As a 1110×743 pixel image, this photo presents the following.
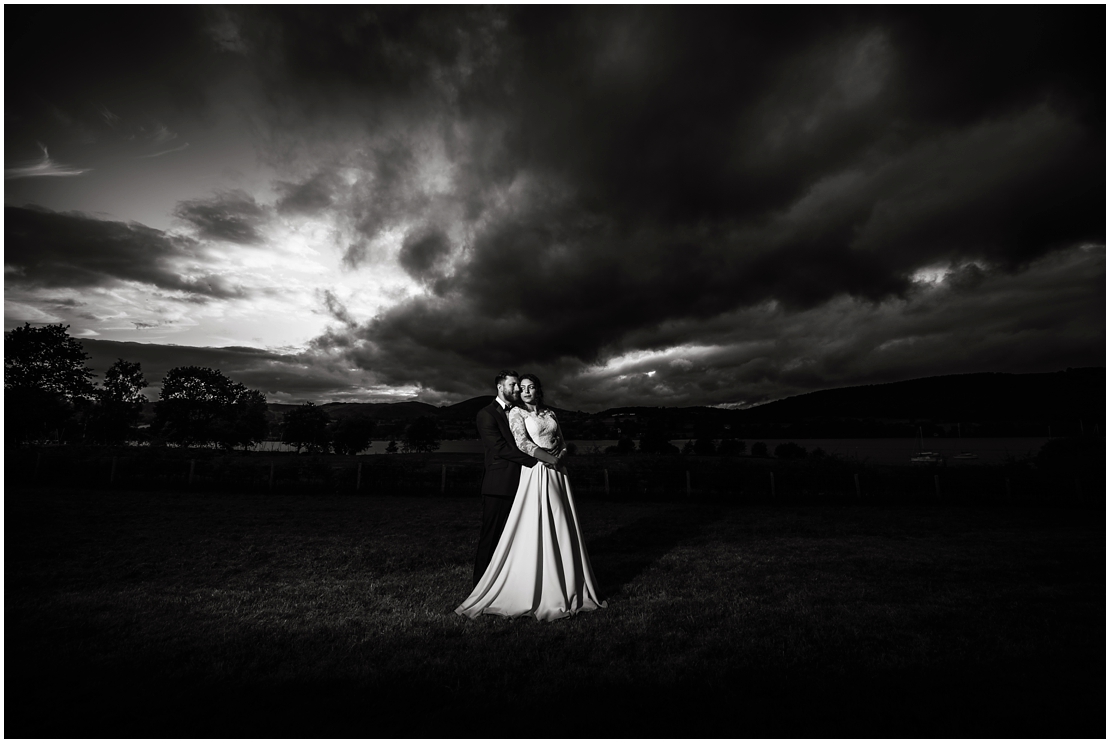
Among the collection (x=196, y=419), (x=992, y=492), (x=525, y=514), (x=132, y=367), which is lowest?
(x=992, y=492)

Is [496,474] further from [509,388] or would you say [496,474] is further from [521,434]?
[509,388]

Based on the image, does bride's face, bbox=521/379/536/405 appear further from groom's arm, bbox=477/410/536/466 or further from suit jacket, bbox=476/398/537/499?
groom's arm, bbox=477/410/536/466

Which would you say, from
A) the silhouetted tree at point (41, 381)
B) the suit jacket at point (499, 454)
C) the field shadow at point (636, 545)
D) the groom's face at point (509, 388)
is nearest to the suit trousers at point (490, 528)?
the suit jacket at point (499, 454)

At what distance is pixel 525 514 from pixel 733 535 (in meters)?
7.99

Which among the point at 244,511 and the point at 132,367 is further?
the point at 132,367

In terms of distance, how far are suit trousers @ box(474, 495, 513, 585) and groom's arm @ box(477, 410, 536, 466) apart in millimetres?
572

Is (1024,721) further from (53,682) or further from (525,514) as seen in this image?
(53,682)

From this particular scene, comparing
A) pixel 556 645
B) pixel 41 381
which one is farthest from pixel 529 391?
pixel 41 381

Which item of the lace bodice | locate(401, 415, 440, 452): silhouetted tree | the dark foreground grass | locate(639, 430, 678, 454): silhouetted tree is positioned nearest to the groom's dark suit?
the lace bodice

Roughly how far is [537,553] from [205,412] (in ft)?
202

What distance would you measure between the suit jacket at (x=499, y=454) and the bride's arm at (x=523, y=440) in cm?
7

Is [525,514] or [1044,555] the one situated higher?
[525,514]

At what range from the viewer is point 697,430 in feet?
302

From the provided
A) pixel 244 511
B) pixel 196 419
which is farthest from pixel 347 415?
pixel 244 511
